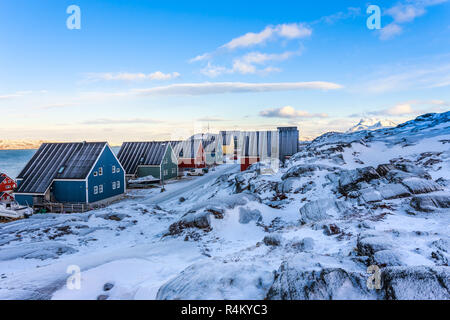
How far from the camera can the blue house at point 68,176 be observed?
28.5 metres

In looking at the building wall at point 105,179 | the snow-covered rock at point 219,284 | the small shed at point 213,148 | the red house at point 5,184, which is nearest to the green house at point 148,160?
the building wall at point 105,179

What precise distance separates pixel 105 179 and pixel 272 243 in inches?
1021

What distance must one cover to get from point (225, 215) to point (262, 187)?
7501 millimetres

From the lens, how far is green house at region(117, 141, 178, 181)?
44.1 meters

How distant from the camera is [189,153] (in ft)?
189

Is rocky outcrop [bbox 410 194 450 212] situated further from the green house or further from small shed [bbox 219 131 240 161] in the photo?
small shed [bbox 219 131 240 161]

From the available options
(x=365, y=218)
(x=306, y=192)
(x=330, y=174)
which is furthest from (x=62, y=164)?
(x=365, y=218)

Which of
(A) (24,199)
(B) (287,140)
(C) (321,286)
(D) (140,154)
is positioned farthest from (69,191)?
(B) (287,140)

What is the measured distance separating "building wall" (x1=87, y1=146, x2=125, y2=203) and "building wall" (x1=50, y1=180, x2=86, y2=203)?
2.44 feet

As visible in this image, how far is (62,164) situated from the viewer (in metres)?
30.4
